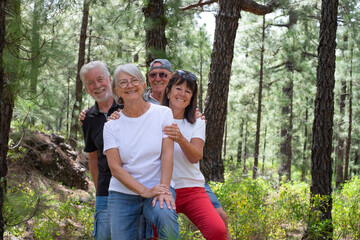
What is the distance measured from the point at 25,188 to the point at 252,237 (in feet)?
13.5

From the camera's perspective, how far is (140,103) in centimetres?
227

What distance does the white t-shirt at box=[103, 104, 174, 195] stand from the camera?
2160 millimetres

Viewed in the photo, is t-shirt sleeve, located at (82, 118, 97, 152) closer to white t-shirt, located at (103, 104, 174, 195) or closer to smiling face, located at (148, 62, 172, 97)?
white t-shirt, located at (103, 104, 174, 195)

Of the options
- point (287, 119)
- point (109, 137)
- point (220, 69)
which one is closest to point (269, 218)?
point (220, 69)

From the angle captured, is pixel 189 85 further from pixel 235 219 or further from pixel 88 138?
pixel 235 219

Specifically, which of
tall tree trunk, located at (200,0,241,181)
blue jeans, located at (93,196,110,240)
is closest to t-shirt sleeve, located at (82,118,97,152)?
blue jeans, located at (93,196,110,240)

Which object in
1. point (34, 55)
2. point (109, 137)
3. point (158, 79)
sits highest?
point (34, 55)

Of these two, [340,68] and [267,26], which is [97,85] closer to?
[267,26]

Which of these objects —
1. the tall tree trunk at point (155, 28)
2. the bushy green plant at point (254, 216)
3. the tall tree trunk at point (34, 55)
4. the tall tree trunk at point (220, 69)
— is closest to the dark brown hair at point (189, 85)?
the tall tree trunk at point (34, 55)

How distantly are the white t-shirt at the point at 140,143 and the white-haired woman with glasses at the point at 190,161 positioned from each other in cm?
17

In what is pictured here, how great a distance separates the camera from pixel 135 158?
2.16m

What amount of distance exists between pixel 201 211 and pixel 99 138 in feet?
3.02

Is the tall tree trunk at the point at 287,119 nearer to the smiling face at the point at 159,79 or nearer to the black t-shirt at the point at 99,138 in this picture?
the smiling face at the point at 159,79

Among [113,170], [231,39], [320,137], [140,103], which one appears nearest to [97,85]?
[140,103]
